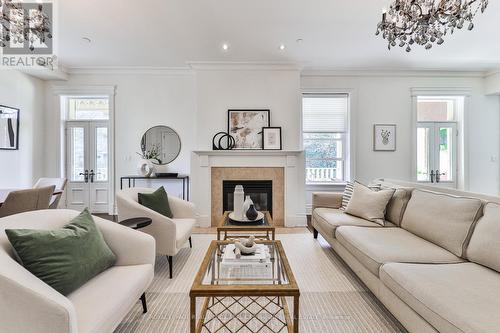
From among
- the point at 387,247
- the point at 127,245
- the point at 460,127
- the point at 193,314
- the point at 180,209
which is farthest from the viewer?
the point at 460,127

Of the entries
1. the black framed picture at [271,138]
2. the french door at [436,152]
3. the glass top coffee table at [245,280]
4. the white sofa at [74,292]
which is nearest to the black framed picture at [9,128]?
the white sofa at [74,292]

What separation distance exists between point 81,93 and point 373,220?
17.6 feet

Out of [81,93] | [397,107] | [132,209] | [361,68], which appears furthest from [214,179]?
[397,107]

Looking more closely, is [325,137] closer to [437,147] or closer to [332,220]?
[437,147]

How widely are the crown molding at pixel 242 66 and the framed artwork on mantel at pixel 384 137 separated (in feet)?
6.58

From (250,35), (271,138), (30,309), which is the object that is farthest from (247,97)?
(30,309)

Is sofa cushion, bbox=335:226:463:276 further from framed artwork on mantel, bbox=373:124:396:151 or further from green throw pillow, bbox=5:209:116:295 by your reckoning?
framed artwork on mantel, bbox=373:124:396:151

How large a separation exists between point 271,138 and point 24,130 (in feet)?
14.2

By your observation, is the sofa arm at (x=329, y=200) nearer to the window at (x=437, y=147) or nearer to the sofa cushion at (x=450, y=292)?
the sofa cushion at (x=450, y=292)

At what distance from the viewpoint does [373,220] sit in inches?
108

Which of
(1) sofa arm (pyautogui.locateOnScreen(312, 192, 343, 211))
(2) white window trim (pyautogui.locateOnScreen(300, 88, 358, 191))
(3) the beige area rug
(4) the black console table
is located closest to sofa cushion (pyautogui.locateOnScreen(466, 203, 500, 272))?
(3) the beige area rug

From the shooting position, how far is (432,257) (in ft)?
5.92

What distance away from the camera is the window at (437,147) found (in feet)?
16.2

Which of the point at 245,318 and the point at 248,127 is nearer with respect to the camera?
the point at 245,318
